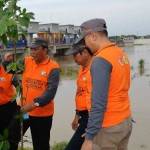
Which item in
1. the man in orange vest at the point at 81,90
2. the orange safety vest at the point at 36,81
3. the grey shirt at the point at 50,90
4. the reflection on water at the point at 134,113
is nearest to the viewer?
the man in orange vest at the point at 81,90

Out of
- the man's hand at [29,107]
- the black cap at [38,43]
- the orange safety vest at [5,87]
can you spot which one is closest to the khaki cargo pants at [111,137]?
the man's hand at [29,107]

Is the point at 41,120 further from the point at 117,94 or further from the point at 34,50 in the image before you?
the point at 117,94

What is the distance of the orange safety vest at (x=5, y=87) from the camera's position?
5.54 metres

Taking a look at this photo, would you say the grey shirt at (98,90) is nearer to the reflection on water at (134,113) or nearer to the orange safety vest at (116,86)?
the orange safety vest at (116,86)

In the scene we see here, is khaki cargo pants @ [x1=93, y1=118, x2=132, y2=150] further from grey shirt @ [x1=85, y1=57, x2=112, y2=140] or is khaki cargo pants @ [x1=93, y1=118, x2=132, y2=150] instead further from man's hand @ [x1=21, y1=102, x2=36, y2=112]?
man's hand @ [x1=21, y1=102, x2=36, y2=112]

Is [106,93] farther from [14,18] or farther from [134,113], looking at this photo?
[134,113]

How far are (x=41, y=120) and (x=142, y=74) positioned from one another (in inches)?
862

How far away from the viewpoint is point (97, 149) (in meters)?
3.80

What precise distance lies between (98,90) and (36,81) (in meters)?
1.96

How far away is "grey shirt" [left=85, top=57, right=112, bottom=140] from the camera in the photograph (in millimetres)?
3562

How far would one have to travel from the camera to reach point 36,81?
545 cm

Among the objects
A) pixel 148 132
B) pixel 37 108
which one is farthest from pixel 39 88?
pixel 148 132

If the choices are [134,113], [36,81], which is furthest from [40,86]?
[134,113]

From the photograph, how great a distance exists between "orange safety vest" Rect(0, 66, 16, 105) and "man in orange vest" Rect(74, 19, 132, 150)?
6.22ft
